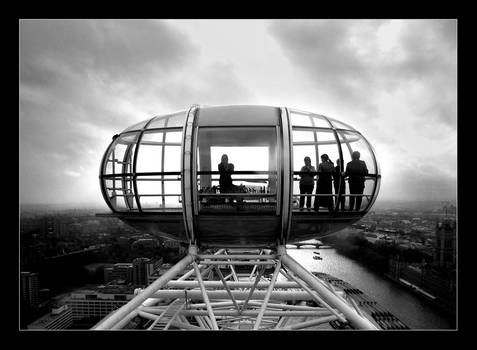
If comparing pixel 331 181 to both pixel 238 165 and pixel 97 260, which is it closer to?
pixel 238 165

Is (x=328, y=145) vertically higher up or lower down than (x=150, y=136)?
lower down

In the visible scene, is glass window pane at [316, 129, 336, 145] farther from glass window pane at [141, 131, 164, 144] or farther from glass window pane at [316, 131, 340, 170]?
glass window pane at [141, 131, 164, 144]

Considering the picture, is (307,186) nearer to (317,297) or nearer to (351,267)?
(317,297)

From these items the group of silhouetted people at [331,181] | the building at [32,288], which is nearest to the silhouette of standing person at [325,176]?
the group of silhouetted people at [331,181]

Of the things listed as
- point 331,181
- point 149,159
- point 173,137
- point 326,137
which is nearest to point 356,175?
point 331,181

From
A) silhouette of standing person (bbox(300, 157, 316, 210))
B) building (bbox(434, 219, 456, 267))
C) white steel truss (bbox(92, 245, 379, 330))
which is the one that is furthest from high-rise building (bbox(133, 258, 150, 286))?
building (bbox(434, 219, 456, 267))
